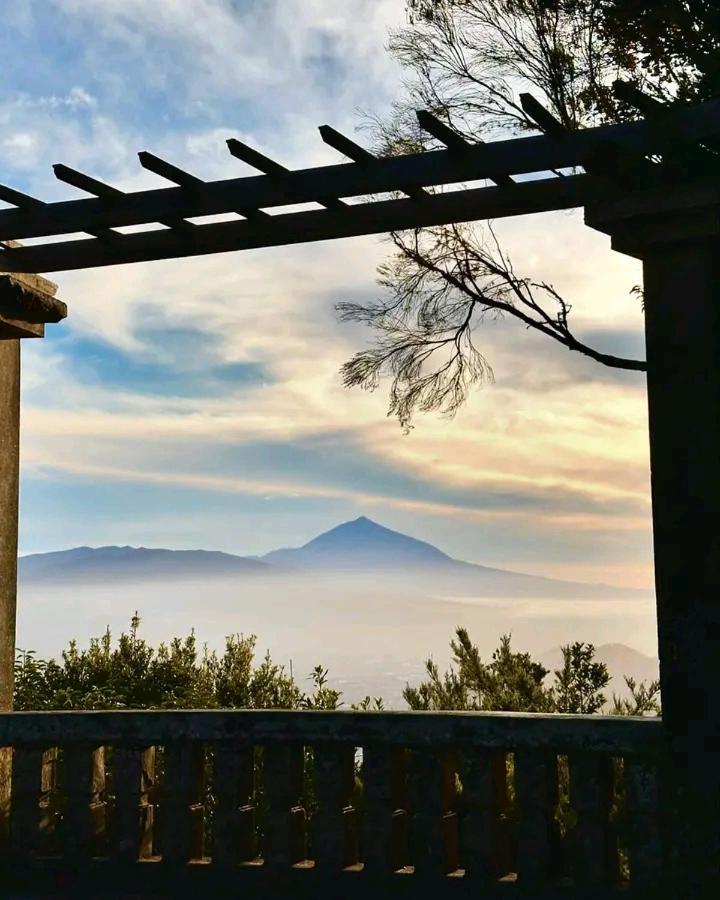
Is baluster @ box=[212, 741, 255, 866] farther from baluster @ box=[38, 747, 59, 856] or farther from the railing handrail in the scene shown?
baluster @ box=[38, 747, 59, 856]

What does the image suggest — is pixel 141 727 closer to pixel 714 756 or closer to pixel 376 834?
pixel 376 834

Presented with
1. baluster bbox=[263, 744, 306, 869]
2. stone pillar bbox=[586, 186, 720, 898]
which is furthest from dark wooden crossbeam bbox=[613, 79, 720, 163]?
baluster bbox=[263, 744, 306, 869]

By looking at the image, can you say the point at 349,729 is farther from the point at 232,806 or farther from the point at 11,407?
the point at 11,407

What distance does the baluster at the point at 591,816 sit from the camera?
201 inches

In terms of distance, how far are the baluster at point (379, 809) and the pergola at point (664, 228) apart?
1.24 m

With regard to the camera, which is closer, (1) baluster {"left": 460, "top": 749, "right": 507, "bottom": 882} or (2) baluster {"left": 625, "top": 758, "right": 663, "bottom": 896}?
(2) baluster {"left": 625, "top": 758, "right": 663, "bottom": 896}

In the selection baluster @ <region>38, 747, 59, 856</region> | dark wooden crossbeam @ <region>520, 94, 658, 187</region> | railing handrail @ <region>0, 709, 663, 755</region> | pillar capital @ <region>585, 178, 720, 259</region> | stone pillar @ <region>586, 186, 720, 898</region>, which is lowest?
baluster @ <region>38, 747, 59, 856</region>

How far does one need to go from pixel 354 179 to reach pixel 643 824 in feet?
9.64

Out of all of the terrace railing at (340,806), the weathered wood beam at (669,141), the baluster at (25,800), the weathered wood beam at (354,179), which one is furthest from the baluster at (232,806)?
the weathered wood beam at (669,141)

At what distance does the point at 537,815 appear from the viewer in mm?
5246

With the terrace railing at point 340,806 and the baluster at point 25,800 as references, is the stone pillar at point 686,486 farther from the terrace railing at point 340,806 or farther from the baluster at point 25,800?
the baluster at point 25,800

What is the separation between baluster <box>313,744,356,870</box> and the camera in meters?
5.48

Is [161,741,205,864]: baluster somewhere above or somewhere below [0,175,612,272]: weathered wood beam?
below

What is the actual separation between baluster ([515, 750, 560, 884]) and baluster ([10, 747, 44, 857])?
2327mm
